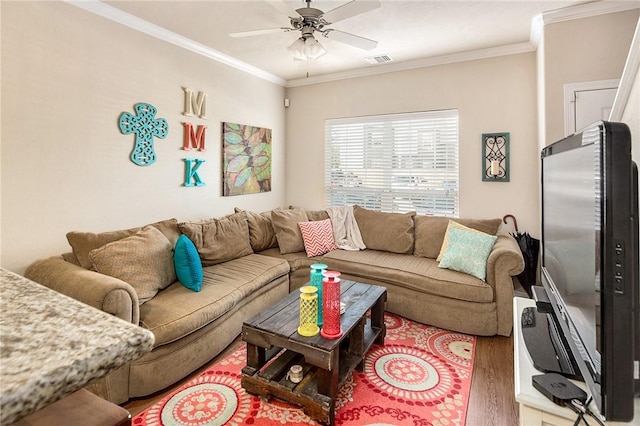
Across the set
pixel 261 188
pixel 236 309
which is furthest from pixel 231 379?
pixel 261 188

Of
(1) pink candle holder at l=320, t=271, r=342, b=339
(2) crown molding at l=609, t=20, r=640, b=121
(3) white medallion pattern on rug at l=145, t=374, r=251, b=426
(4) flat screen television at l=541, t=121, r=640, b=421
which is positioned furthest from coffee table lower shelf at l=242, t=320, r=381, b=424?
(2) crown molding at l=609, t=20, r=640, b=121

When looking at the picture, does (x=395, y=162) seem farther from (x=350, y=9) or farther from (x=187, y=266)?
(x=187, y=266)

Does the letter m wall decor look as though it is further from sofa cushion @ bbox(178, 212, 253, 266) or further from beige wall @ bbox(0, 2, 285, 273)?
Answer: sofa cushion @ bbox(178, 212, 253, 266)

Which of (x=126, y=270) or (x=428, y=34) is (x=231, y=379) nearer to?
(x=126, y=270)

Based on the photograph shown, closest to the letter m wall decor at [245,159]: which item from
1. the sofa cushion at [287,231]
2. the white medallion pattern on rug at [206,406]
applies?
the sofa cushion at [287,231]

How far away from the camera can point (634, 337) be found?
82cm

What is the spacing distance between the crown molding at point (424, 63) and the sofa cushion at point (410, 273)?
7.39 ft

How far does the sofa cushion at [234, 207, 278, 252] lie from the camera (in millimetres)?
3639

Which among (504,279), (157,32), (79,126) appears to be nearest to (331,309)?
(504,279)

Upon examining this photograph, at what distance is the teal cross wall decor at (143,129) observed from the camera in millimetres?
2846

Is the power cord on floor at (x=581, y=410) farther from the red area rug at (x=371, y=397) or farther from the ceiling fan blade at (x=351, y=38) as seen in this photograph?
the ceiling fan blade at (x=351, y=38)

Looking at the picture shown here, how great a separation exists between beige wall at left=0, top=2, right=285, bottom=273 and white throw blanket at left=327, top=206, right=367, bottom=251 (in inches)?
60.8

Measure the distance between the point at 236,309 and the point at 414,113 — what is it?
9.95 feet

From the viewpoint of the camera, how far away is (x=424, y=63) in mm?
3865
